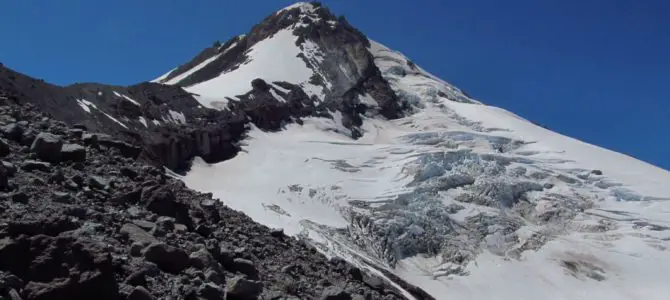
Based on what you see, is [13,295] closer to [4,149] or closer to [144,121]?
[4,149]

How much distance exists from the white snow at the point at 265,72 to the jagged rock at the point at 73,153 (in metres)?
30.1

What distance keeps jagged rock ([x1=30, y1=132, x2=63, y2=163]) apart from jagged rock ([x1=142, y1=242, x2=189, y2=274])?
2.95m

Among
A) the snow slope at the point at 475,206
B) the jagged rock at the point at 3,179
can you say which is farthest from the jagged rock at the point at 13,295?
the snow slope at the point at 475,206

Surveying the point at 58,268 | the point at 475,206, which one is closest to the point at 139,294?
the point at 58,268

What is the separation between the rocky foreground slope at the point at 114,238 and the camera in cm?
654

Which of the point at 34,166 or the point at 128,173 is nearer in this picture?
the point at 34,166

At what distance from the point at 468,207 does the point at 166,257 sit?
Answer: 27.7m

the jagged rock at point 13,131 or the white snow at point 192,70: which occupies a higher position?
the white snow at point 192,70

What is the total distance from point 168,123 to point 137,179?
24.8 meters

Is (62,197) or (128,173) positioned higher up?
(128,173)

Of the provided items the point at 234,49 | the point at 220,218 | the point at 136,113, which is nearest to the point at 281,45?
the point at 234,49

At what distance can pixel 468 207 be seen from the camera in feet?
111

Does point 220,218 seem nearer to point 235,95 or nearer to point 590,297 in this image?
point 590,297

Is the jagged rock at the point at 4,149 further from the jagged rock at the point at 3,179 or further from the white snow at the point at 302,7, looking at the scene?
the white snow at the point at 302,7
